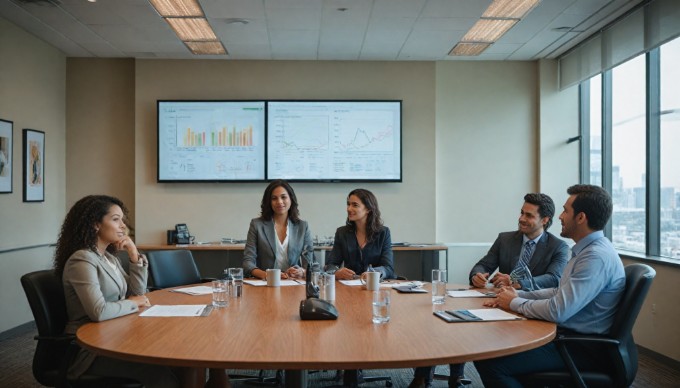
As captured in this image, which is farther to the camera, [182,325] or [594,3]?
[594,3]

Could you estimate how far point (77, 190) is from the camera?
21.7 feet

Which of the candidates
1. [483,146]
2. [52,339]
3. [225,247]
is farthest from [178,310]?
[483,146]

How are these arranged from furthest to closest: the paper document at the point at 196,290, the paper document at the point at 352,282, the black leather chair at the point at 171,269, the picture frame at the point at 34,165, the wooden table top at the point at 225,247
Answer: the wooden table top at the point at 225,247, the picture frame at the point at 34,165, the black leather chair at the point at 171,269, the paper document at the point at 352,282, the paper document at the point at 196,290

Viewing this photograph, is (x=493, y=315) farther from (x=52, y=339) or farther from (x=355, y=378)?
(x=52, y=339)

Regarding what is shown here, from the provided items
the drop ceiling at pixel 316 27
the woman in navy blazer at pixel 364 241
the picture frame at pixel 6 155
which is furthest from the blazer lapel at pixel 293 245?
the picture frame at pixel 6 155

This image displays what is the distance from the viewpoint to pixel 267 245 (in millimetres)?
4227

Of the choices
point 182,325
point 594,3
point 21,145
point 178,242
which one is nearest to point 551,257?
point 182,325

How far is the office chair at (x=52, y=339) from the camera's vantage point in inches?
93.7

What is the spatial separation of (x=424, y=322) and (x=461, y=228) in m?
4.50

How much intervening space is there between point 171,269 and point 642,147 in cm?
429

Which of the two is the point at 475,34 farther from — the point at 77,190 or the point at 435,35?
the point at 77,190

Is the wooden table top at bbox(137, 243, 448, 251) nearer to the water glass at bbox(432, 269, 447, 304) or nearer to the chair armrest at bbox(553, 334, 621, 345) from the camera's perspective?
the water glass at bbox(432, 269, 447, 304)

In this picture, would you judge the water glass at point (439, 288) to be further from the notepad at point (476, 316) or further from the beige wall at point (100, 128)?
the beige wall at point (100, 128)

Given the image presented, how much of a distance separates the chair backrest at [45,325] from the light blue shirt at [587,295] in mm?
2136
